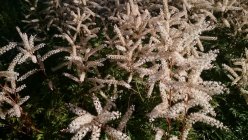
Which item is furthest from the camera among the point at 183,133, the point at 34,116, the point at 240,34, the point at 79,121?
the point at 240,34

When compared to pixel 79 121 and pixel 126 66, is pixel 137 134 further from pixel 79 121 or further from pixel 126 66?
pixel 79 121

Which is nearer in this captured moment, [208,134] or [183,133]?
[183,133]

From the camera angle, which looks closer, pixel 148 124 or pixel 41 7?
pixel 148 124

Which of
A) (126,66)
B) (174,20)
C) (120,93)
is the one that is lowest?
(120,93)

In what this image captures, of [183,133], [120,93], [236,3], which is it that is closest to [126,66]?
[120,93]

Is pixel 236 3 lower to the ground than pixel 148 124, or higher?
higher

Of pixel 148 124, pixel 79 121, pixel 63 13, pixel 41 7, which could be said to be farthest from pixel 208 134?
pixel 41 7

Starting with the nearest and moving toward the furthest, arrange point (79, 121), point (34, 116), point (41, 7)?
point (79, 121)
point (34, 116)
point (41, 7)

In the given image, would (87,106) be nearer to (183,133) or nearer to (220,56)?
(183,133)

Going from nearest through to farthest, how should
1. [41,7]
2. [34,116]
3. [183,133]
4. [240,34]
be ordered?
[183,133], [34,116], [240,34], [41,7]
